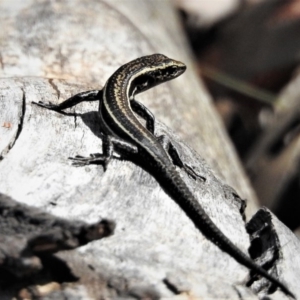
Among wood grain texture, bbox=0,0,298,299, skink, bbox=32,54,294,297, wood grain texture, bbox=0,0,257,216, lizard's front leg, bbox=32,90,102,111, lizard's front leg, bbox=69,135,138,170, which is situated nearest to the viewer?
wood grain texture, bbox=0,0,298,299

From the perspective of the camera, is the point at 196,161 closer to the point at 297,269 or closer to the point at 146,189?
the point at 146,189

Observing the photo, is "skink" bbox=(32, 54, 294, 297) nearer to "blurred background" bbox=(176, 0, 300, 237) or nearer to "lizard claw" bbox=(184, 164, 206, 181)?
"lizard claw" bbox=(184, 164, 206, 181)

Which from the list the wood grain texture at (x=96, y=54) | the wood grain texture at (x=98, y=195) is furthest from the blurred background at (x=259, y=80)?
the wood grain texture at (x=98, y=195)

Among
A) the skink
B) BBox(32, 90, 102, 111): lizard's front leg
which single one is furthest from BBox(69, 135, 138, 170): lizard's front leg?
BBox(32, 90, 102, 111): lizard's front leg

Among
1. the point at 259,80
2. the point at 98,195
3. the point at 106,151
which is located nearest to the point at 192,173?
the point at 106,151

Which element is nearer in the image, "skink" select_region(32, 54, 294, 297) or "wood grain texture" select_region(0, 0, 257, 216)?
"skink" select_region(32, 54, 294, 297)

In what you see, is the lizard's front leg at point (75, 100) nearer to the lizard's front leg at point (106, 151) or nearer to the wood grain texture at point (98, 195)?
the wood grain texture at point (98, 195)

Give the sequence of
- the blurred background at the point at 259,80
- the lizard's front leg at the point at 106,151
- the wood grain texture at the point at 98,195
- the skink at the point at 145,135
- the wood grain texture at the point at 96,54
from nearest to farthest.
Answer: the wood grain texture at the point at 98,195, the skink at the point at 145,135, the lizard's front leg at the point at 106,151, the wood grain texture at the point at 96,54, the blurred background at the point at 259,80

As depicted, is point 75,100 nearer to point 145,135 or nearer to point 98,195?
point 145,135
